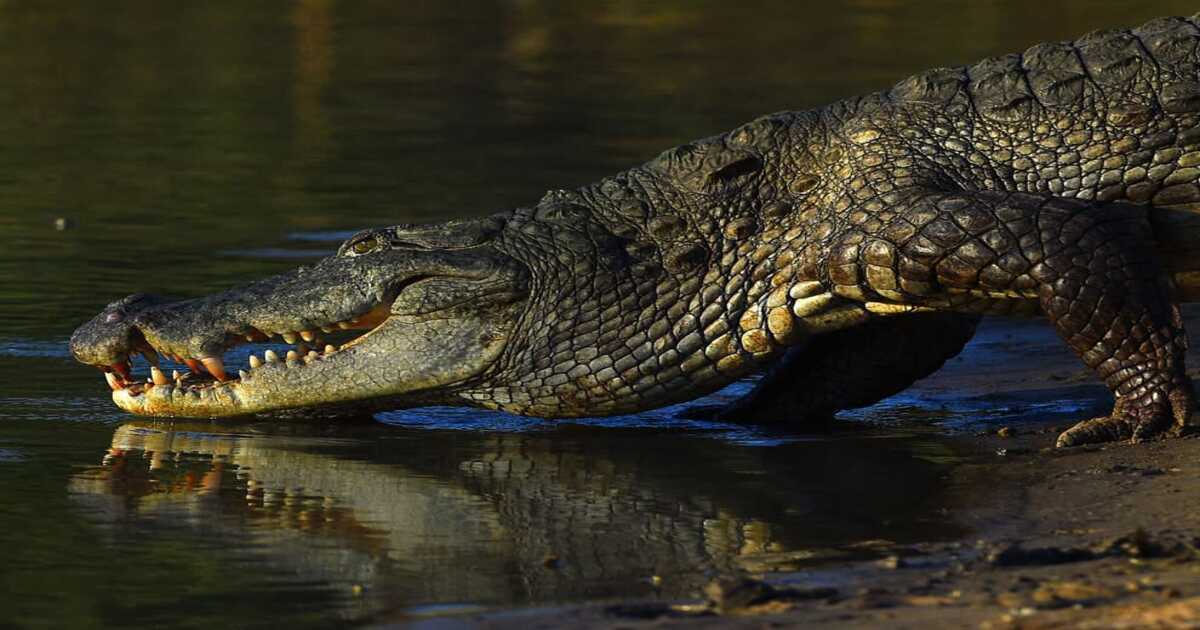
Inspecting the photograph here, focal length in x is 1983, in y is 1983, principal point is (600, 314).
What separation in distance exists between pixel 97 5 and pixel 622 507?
1856cm

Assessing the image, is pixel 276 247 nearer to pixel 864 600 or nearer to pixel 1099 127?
pixel 1099 127

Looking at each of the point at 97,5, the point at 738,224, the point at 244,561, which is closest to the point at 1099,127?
the point at 738,224

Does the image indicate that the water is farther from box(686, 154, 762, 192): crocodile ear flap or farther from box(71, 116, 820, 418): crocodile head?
box(686, 154, 762, 192): crocodile ear flap

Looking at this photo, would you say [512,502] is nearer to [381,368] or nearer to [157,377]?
[381,368]

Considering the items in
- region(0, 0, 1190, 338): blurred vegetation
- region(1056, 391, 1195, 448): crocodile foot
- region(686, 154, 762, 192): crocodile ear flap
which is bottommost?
region(1056, 391, 1195, 448): crocodile foot

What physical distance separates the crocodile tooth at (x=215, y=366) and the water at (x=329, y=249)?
20 centimetres

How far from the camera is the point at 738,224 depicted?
6.38 metres

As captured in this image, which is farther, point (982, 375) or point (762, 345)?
point (982, 375)

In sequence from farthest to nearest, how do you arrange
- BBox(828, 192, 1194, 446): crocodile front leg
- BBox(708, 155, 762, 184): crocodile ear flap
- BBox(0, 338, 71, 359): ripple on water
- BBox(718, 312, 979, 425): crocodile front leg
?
BBox(0, 338, 71, 359): ripple on water
BBox(718, 312, 979, 425): crocodile front leg
BBox(708, 155, 762, 184): crocodile ear flap
BBox(828, 192, 1194, 446): crocodile front leg

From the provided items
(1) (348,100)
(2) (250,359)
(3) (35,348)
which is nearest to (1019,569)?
(2) (250,359)

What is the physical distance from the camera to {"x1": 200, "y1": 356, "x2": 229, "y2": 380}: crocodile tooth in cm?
659

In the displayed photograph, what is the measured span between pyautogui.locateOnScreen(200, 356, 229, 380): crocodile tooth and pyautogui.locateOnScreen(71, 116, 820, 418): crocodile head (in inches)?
0.4

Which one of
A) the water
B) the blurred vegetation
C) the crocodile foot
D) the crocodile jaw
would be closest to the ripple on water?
the water

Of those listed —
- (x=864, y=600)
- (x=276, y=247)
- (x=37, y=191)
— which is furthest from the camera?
(x=37, y=191)
